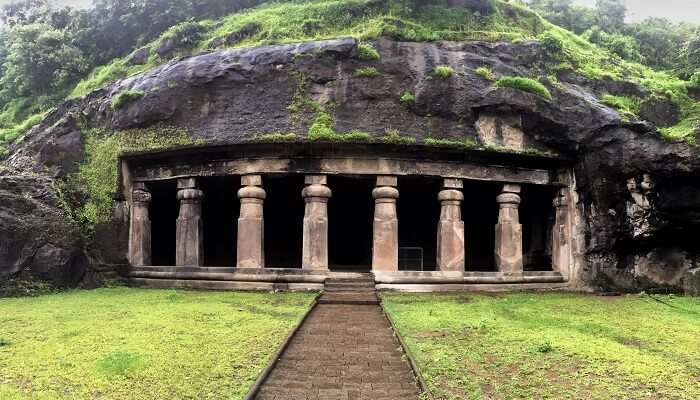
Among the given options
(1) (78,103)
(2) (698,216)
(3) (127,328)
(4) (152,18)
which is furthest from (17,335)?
(4) (152,18)

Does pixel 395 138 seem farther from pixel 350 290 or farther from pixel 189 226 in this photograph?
pixel 189 226

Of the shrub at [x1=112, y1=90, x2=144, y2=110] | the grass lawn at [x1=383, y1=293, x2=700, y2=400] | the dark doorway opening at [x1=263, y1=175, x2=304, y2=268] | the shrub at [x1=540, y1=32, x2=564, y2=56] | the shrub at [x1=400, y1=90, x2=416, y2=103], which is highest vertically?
the shrub at [x1=540, y1=32, x2=564, y2=56]

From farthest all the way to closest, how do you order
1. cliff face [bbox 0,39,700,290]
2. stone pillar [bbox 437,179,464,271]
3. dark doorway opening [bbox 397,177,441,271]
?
dark doorway opening [bbox 397,177,441,271], stone pillar [bbox 437,179,464,271], cliff face [bbox 0,39,700,290]

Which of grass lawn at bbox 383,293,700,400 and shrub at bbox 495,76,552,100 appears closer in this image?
grass lawn at bbox 383,293,700,400

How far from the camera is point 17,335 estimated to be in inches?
324

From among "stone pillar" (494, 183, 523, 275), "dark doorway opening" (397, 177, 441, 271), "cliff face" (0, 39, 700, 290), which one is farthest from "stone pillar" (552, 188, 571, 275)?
"dark doorway opening" (397, 177, 441, 271)

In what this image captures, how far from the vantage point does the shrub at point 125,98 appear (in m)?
16.1

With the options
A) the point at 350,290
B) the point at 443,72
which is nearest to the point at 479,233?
the point at 443,72

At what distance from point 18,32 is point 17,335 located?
19.2 metres

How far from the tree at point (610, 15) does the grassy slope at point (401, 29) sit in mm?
9746

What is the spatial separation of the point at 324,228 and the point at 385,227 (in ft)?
5.49

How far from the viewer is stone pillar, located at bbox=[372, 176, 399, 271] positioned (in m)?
14.2

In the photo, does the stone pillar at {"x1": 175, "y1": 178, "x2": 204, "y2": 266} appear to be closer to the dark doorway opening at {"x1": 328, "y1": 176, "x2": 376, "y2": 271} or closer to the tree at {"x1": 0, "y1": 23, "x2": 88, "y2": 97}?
the dark doorway opening at {"x1": 328, "y1": 176, "x2": 376, "y2": 271}

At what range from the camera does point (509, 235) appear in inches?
601
